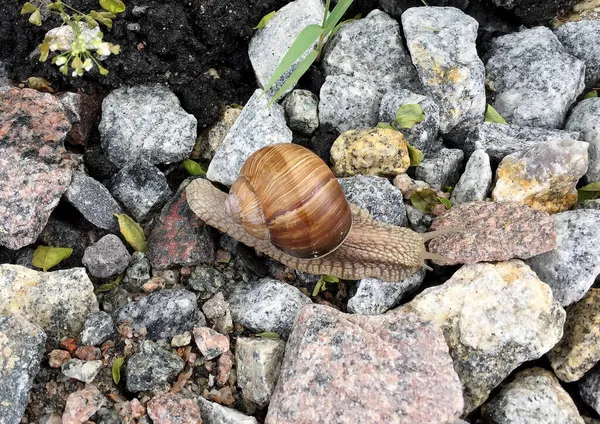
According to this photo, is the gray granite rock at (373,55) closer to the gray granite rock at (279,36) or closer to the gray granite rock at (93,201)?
the gray granite rock at (279,36)

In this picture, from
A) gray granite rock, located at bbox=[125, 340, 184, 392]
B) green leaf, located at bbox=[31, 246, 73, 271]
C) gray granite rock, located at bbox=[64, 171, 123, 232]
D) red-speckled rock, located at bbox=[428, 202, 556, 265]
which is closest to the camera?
gray granite rock, located at bbox=[125, 340, 184, 392]

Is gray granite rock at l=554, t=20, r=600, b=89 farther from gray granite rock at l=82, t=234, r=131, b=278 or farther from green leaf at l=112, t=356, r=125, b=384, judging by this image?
green leaf at l=112, t=356, r=125, b=384

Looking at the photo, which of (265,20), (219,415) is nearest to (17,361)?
(219,415)

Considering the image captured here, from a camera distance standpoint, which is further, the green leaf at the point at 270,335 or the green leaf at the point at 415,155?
the green leaf at the point at 415,155

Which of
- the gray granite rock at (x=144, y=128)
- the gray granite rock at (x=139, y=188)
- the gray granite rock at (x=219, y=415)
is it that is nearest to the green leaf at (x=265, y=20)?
the gray granite rock at (x=144, y=128)

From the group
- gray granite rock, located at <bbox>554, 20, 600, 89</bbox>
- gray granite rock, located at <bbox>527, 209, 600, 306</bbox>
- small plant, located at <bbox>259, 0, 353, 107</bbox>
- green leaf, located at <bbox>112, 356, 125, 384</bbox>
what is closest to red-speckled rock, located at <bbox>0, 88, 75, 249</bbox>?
green leaf, located at <bbox>112, 356, 125, 384</bbox>

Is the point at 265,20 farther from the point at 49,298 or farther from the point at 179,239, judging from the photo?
the point at 49,298
